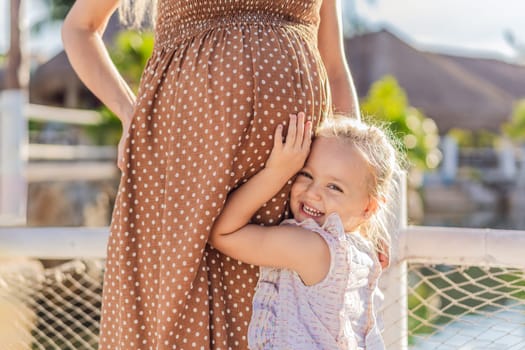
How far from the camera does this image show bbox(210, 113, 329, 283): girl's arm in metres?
1.39

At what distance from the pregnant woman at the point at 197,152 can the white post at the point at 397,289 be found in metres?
0.67

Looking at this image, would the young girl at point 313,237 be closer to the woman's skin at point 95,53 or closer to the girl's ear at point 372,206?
the girl's ear at point 372,206

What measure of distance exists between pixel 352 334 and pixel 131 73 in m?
10.6

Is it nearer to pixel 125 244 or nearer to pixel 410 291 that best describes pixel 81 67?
pixel 125 244

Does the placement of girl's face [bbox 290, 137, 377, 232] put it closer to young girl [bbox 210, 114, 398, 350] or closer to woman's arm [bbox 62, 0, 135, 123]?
young girl [bbox 210, 114, 398, 350]

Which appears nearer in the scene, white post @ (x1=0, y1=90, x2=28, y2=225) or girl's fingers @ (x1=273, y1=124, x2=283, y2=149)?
girl's fingers @ (x1=273, y1=124, x2=283, y2=149)

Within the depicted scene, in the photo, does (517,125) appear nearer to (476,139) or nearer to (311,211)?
(476,139)

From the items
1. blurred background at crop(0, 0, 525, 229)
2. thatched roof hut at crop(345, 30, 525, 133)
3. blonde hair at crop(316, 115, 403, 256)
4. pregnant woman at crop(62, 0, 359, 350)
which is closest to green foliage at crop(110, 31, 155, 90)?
blurred background at crop(0, 0, 525, 229)

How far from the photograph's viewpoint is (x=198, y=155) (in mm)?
1426

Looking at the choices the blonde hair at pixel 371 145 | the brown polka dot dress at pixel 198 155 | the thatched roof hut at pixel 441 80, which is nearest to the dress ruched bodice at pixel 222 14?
the brown polka dot dress at pixel 198 155

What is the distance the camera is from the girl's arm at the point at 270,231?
1393mm

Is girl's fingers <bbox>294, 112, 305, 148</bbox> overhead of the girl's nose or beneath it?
overhead

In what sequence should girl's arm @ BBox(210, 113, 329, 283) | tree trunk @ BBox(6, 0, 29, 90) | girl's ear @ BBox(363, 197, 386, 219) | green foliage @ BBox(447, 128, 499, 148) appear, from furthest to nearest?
green foliage @ BBox(447, 128, 499, 148), tree trunk @ BBox(6, 0, 29, 90), girl's ear @ BBox(363, 197, 386, 219), girl's arm @ BBox(210, 113, 329, 283)

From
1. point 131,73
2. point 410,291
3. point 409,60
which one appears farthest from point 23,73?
point 409,60
